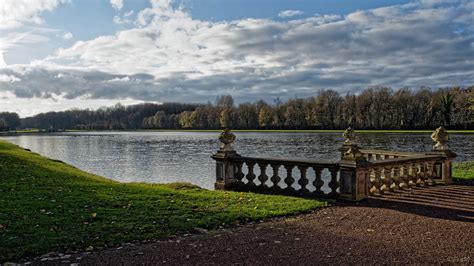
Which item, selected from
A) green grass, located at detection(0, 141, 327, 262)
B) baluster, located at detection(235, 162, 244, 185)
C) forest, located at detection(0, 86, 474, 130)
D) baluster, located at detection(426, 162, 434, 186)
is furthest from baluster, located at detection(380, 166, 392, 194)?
forest, located at detection(0, 86, 474, 130)

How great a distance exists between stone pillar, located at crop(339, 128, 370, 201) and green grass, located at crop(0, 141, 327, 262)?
2.94 ft

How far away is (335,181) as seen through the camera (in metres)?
10.8

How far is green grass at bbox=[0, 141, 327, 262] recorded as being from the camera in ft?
22.0

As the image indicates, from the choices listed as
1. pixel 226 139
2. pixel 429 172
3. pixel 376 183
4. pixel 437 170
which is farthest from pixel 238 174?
pixel 437 170

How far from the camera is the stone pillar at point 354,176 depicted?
10.2 metres

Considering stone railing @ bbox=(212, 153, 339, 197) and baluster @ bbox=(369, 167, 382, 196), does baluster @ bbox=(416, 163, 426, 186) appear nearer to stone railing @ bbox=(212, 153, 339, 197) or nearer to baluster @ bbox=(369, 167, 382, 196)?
baluster @ bbox=(369, 167, 382, 196)

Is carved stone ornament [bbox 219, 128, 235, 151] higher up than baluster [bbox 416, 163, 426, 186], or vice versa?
carved stone ornament [bbox 219, 128, 235, 151]

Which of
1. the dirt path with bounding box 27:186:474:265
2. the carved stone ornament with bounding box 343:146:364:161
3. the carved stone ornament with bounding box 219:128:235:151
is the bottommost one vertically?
the dirt path with bounding box 27:186:474:265

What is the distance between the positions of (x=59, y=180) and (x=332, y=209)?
961cm

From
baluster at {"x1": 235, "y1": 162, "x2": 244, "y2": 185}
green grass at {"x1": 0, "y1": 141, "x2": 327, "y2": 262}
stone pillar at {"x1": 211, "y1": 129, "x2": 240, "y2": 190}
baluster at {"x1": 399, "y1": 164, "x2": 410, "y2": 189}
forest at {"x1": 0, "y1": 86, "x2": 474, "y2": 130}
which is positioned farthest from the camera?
forest at {"x1": 0, "y1": 86, "x2": 474, "y2": 130}

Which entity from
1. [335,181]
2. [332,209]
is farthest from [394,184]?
[332,209]

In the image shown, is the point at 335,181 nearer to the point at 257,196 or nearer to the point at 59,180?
the point at 257,196

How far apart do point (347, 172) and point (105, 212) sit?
6019 mm

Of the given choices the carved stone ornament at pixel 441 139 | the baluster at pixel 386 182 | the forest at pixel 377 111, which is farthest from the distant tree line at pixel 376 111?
the baluster at pixel 386 182
